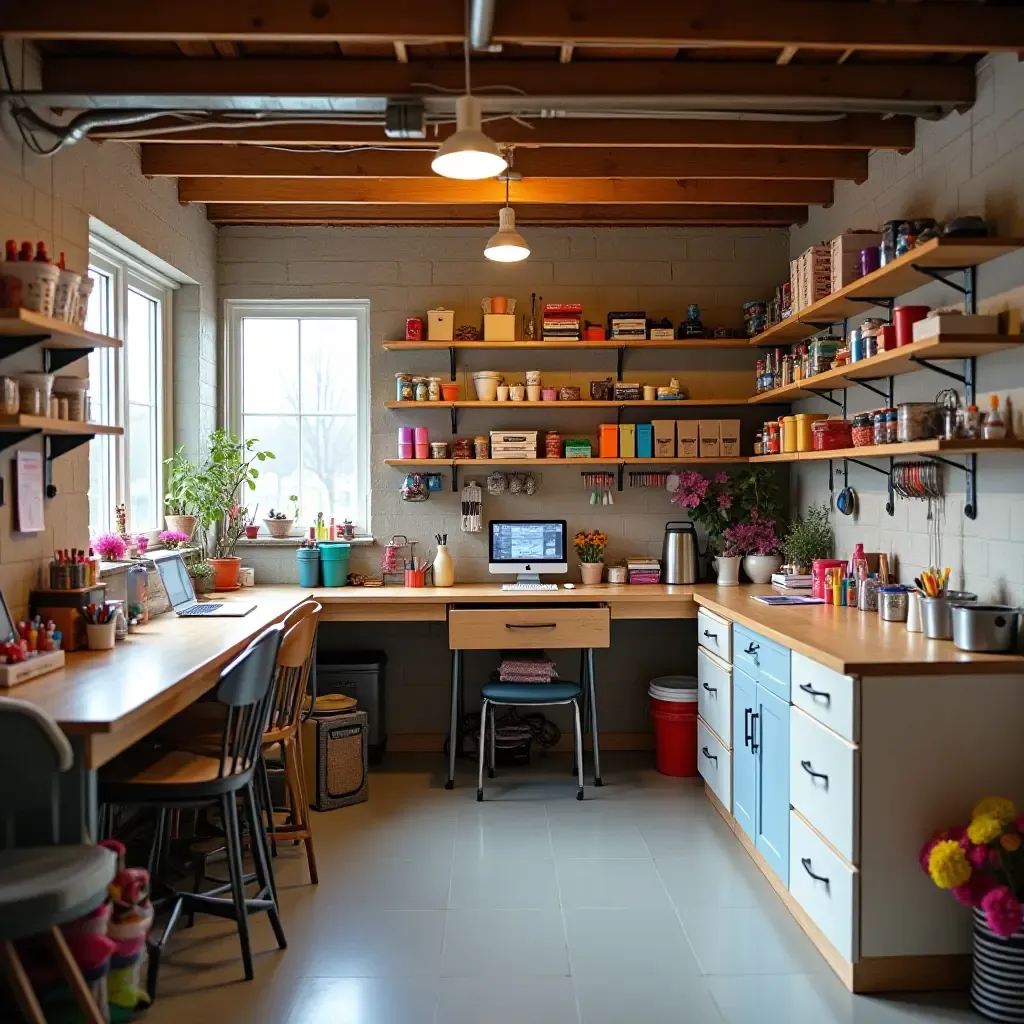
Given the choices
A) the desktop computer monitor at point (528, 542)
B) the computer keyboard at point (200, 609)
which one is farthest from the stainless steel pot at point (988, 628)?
the computer keyboard at point (200, 609)

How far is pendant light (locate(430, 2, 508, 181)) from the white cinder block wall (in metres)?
1.52

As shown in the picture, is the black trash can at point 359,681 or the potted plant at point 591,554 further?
the potted plant at point 591,554

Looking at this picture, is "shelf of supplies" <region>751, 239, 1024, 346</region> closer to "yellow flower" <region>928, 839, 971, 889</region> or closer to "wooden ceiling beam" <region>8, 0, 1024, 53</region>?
"wooden ceiling beam" <region>8, 0, 1024, 53</region>

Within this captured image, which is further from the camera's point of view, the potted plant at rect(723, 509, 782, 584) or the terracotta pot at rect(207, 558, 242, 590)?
the potted plant at rect(723, 509, 782, 584)

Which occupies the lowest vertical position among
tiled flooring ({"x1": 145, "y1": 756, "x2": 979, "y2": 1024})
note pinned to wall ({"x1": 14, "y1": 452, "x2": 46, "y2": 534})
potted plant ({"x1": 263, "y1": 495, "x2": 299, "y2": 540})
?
tiled flooring ({"x1": 145, "y1": 756, "x2": 979, "y2": 1024})

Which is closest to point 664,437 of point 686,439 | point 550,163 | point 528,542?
point 686,439

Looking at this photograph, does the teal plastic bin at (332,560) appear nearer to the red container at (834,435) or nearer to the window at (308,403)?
the window at (308,403)

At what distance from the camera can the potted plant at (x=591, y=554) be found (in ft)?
16.2

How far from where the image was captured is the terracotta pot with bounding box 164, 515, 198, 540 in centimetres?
438

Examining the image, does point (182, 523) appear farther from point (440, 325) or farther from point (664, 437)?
point (664, 437)

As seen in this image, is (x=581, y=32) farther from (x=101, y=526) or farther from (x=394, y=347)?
(x=101, y=526)

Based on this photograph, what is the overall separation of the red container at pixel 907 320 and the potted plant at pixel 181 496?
3.00m

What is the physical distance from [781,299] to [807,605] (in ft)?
5.07

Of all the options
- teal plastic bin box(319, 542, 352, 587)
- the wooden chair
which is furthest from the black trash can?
the wooden chair
